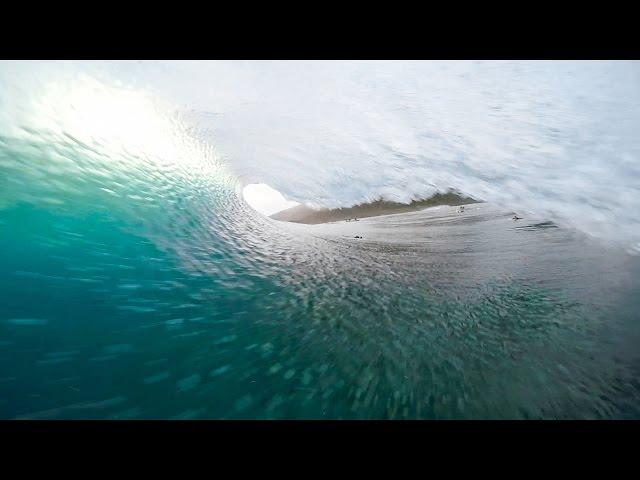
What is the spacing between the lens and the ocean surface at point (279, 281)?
2170 millimetres

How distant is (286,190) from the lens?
9.49 meters

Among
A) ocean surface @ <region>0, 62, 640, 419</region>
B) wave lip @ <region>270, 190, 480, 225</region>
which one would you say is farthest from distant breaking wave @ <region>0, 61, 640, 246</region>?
wave lip @ <region>270, 190, 480, 225</region>

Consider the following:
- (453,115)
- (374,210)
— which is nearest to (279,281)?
(453,115)

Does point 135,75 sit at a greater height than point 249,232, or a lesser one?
greater

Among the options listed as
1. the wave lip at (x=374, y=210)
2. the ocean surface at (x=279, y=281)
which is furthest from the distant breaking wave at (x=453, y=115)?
the wave lip at (x=374, y=210)

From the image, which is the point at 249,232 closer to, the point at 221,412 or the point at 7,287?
the point at 7,287

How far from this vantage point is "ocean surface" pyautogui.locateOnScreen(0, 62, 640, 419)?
217 centimetres

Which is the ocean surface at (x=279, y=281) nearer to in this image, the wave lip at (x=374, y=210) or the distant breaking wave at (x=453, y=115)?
the distant breaking wave at (x=453, y=115)

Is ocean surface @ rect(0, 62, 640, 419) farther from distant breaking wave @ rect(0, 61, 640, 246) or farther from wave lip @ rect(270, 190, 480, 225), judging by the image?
wave lip @ rect(270, 190, 480, 225)

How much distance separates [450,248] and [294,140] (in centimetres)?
428

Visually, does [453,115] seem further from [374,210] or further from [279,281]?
[374,210]

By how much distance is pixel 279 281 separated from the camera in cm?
397

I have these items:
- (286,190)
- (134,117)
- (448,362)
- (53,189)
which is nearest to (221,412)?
(448,362)
